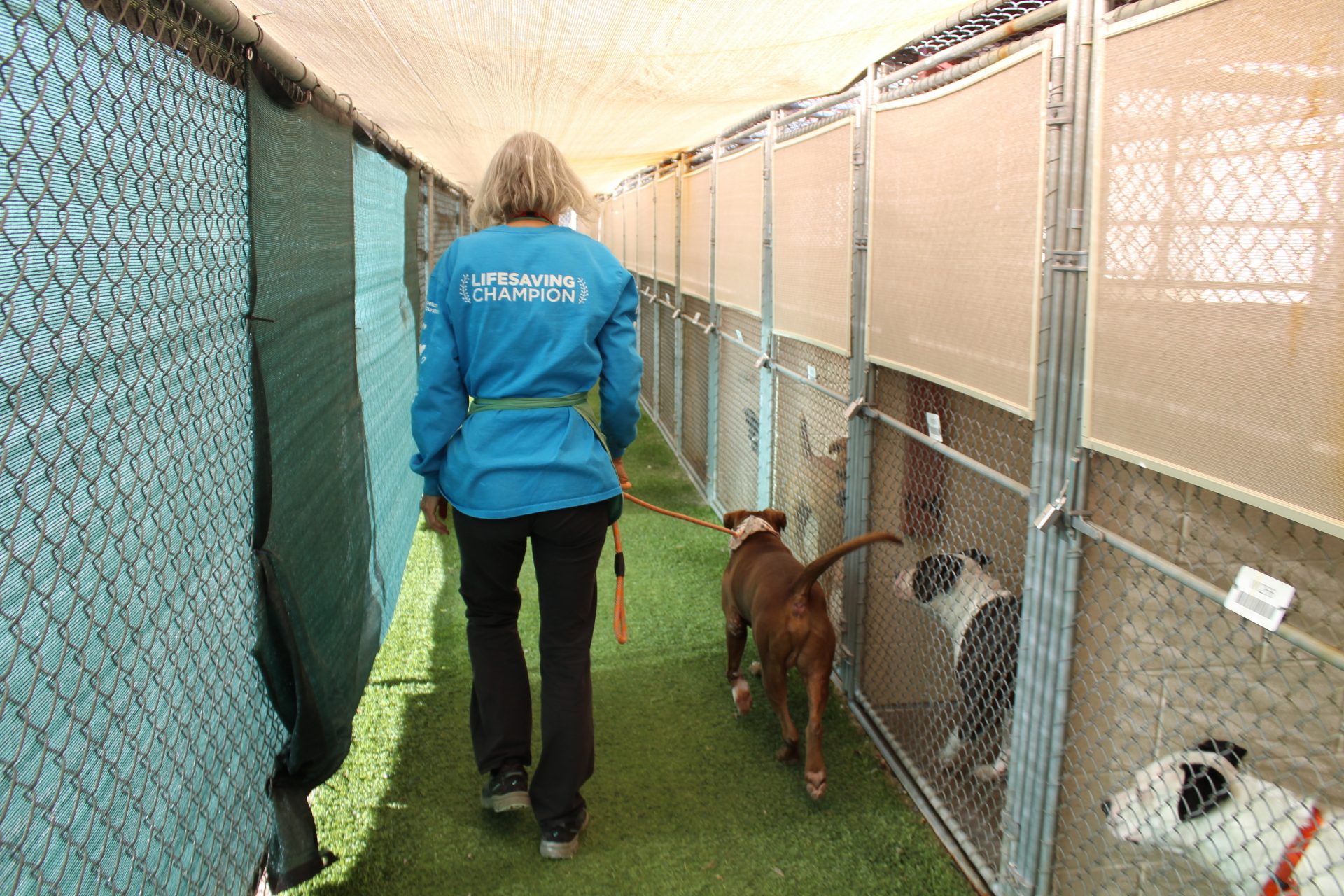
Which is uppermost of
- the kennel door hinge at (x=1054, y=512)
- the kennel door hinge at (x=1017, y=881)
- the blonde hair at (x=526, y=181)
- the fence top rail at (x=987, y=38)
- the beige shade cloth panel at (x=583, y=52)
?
the beige shade cloth panel at (x=583, y=52)

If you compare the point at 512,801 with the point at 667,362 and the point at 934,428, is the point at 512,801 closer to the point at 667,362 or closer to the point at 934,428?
the point at 934,428

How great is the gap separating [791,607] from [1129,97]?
→ 190 centimetres

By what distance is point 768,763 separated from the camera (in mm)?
3408

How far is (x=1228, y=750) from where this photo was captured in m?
1.94

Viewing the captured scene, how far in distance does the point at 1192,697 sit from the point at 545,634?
1765 mm

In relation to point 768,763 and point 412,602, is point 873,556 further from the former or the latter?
point 412,602

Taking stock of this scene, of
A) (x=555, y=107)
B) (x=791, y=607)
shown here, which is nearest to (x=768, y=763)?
(x=791, y=607)

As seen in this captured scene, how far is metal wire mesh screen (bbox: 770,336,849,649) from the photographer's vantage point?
13.3 ft

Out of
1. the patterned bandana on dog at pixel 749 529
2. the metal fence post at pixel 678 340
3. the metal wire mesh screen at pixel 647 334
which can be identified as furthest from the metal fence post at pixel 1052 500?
the metal wire mesh screen at pixel 647 334

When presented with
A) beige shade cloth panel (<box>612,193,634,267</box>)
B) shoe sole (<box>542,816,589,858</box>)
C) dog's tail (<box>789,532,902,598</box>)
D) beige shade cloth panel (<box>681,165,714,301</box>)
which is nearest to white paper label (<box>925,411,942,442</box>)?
dog's tail (<box>789,532,902,598</box>)

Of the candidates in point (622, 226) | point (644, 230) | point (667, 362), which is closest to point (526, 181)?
point (667, 362)

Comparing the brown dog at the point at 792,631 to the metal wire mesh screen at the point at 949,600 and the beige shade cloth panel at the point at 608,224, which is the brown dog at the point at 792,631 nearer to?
the metal wire mesh screen at the point at 949,600

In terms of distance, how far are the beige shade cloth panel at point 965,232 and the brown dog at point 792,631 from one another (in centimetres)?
66

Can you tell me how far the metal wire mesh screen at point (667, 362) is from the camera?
28.8 feet
